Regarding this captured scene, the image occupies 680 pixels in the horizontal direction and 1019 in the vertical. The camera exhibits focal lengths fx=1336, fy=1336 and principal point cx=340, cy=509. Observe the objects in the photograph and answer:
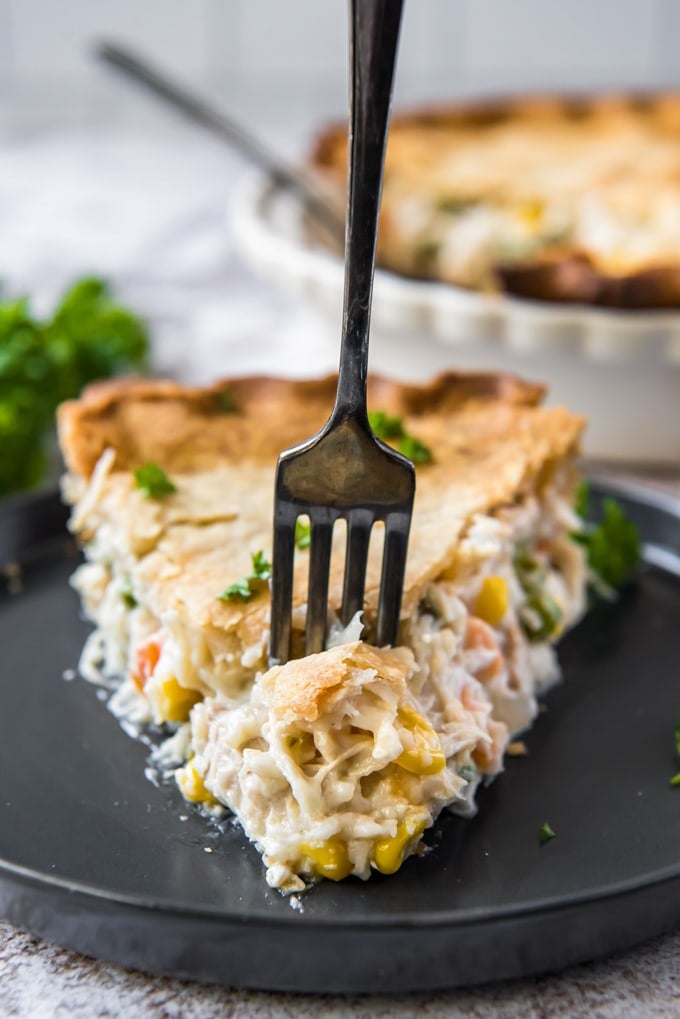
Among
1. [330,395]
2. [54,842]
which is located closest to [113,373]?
[330,395]

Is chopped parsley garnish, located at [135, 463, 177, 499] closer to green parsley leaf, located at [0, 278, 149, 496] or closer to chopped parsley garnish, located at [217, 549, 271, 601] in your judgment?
chopped parsley garnish, located at [217, 549, 271, 601]

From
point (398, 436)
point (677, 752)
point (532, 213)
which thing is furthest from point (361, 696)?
point (532, 213)

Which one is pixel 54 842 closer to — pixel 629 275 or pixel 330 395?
pixel 330 395

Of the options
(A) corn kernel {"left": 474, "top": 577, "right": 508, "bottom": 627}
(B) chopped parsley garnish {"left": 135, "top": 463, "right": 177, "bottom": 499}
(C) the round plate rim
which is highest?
(B) chopped parsley garnish {"left": 135, "top": 463, "right": 177, "bottom": 499}

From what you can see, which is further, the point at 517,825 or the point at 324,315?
the point at 324,315

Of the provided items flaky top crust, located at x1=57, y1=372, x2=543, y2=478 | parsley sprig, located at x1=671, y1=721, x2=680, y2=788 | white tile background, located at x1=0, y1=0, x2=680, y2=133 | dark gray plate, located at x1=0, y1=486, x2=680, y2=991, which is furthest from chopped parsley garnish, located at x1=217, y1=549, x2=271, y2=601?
white tile background, located at x1=0, y1=0, x2=680, y2=133

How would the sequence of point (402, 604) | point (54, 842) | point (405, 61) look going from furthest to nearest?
point (405, 61) → point (402, 604) → point (54, 842)
